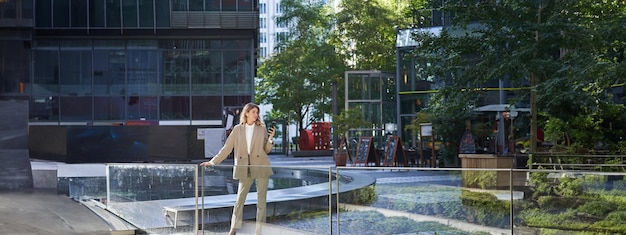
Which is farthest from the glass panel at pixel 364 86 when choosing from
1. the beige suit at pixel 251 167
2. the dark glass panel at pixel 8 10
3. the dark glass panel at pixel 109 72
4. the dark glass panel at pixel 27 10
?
the beige suit at pixel 251 167

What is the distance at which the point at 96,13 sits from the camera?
43.9m

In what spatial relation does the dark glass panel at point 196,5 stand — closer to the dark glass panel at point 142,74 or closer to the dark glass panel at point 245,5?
the dark glass panel at point 245,5

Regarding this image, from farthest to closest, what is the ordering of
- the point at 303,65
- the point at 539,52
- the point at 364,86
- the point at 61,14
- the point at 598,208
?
1. the point at 303,65
2. the point at 364,86
3. the point at 61,14
4. the point at 539,52
5. the point at 598,208

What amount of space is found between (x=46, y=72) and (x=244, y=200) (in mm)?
35167

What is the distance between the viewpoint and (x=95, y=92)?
4522 centimetres

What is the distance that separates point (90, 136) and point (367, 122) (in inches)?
466

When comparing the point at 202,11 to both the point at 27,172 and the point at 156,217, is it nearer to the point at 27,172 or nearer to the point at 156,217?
the point at 27,172

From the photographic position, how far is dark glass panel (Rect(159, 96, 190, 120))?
148 ft

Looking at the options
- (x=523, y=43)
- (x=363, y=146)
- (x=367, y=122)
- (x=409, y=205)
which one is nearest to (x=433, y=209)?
(x=409, y=205)

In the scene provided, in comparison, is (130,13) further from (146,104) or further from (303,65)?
(303,65)

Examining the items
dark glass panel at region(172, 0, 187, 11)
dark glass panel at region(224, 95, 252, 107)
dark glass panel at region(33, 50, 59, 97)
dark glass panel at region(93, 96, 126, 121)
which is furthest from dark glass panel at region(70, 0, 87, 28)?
dark glass panel at region(224, 95, 252, 107)

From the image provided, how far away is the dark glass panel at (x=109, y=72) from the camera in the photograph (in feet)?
148

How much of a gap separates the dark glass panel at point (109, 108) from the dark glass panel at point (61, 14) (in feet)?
12.4

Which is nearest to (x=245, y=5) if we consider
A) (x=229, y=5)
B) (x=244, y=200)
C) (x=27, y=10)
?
(x=229, y=5)
